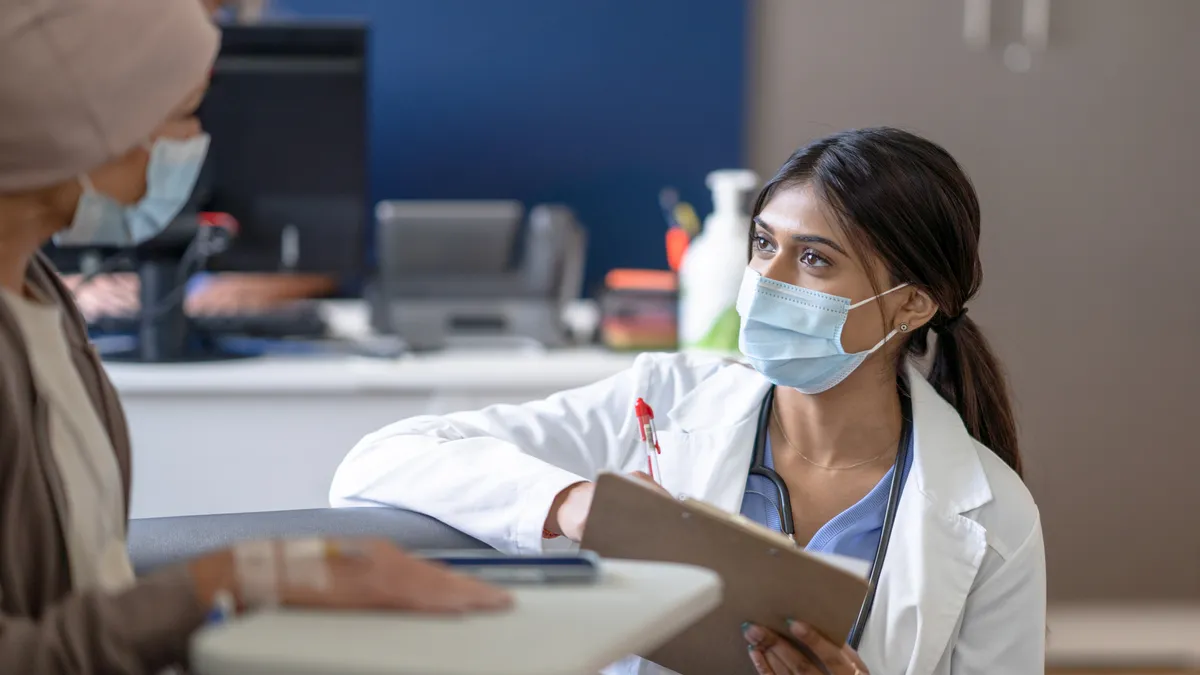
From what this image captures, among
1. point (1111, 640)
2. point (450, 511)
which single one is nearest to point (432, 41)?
point (450, 511)

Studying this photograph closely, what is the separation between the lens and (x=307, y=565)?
0.78m

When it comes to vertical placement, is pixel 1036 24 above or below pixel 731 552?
above

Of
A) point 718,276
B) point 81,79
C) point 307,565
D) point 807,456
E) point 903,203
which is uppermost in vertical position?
point 81,79

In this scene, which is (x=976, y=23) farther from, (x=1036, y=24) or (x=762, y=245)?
(x=762, y=245)

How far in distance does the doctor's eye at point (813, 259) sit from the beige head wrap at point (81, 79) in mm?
828

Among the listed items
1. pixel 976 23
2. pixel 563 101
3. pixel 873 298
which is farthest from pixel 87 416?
pixel 976 23

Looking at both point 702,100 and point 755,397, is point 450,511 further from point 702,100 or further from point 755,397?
point 702,100

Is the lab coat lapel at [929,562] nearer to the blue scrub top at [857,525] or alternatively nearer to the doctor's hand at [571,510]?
the blue scrub top at [857,525]

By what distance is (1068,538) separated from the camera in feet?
9.62

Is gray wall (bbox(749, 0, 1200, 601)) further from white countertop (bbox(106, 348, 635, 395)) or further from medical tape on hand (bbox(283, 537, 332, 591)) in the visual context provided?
medical tape on hand (bbox(283, 537, 332, 591))

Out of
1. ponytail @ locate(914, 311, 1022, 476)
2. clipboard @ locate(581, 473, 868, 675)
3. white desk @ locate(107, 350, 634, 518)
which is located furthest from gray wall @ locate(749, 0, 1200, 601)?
clipboard @ locate(581, 473, 868, 675)

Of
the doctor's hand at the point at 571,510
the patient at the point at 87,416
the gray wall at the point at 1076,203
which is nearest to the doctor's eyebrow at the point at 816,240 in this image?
the doctor's hand at the point at 571,510

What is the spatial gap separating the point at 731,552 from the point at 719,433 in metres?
0.54

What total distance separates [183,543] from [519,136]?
5.81ft
